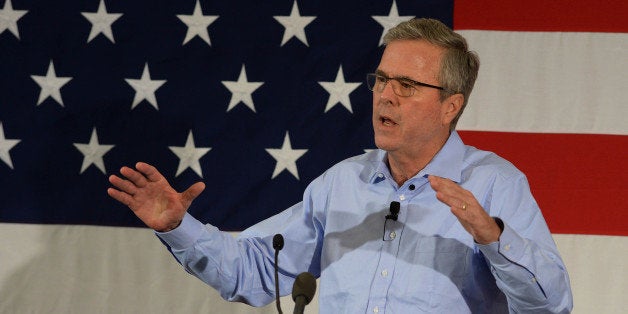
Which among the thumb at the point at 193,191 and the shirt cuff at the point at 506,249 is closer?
the shirt cuff at the point at 506,249

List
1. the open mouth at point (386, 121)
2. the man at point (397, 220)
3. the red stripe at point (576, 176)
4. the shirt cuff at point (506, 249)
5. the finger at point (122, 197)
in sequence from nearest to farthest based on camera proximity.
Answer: the shirt cuff at point (506, 249) < the finger at point (122, 197) < the man at point (397, 220) < the open mouth at point (386, 121) < the red stripe at point (576, 176)

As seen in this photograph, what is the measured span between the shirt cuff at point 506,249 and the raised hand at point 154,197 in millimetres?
653

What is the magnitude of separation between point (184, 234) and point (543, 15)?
159cm

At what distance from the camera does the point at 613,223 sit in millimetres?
2898

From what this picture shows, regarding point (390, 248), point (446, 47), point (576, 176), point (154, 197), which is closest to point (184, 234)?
point (154, 197)

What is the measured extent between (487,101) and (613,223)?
0.59m

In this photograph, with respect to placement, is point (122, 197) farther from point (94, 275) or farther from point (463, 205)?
point (94, 275)

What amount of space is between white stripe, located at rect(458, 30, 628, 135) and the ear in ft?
2.47

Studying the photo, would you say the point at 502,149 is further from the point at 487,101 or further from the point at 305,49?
the point at 305,49

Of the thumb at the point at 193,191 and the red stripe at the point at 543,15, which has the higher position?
the red stripe at the point at 543,15

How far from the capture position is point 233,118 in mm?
3080

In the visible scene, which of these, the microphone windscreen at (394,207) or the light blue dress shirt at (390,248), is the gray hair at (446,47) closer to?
the light blue dress shirt at (390,248)

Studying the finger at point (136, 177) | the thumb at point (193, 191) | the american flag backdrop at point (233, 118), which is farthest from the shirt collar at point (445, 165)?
the american flag backdrop at point (233, 118)

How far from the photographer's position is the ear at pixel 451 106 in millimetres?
2215
